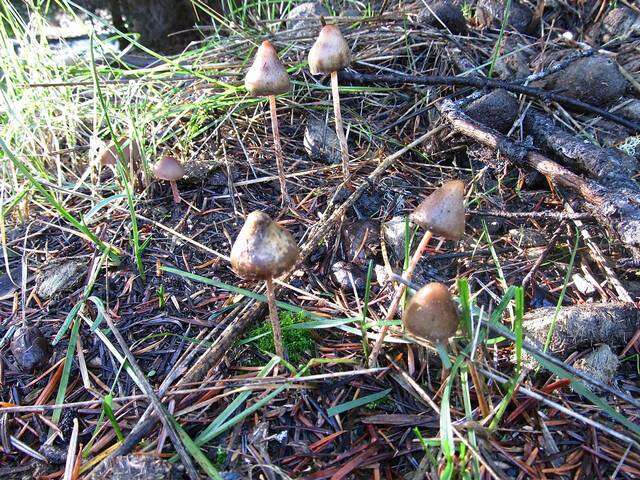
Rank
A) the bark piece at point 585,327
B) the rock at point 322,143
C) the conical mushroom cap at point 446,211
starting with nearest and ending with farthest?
the conical mushroom cap at point 446,211, the bark piece at point 585,327, the rock at point 322,143

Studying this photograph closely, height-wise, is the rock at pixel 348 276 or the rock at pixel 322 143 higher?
the rock at pixel 322 143

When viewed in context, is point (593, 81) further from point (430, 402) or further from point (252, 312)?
point (252, 312)

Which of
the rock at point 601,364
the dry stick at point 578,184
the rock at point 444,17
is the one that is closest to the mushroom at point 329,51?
the dry stick at point 578,184

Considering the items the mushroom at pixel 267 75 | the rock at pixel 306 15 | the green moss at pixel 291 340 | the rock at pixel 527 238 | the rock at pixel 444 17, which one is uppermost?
the mushroom at pixel 267 75

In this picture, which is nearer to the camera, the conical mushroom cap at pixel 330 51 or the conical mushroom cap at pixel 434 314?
the conical mushroom cap at pixel 434 314

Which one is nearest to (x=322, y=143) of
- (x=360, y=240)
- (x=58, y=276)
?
(x=360, y=240)

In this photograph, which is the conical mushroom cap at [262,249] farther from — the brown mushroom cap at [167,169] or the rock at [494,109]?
the rock at [494,109]
